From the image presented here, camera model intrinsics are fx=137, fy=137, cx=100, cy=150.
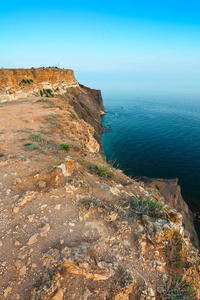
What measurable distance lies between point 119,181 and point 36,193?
417 cm

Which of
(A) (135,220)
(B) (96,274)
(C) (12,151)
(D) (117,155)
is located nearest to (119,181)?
(A) (135,220)

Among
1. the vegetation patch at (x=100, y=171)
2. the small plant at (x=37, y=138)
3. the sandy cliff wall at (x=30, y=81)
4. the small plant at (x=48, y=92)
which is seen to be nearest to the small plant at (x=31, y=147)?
the small plant at (x=37, y=138)

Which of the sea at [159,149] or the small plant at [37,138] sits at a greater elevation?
the small plant at [37,138]

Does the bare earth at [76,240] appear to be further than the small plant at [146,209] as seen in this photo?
No

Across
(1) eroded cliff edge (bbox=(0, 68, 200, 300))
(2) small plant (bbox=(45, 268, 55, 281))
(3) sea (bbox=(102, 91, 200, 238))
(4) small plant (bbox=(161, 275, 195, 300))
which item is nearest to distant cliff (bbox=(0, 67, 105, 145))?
(3) sea (bbox=(102, 91, 200, 238))

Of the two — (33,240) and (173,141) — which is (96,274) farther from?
(173,141)

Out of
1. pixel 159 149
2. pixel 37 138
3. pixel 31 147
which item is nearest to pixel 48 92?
pixel 159 149

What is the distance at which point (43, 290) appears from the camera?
112 inches

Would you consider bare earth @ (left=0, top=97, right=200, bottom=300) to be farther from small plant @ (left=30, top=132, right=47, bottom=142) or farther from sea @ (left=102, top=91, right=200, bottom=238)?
sea @ (left=102, top=91, right=200, bottom=238)

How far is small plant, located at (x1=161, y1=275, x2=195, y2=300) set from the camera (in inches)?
128

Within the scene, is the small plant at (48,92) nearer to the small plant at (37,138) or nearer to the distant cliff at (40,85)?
the distant cliff at (40,85)

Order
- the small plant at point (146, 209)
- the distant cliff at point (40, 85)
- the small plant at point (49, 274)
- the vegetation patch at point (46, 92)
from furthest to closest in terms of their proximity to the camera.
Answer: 1. the vegetation patch at point (46, 92)
2. the distant cliff at point (40, 85)
3. the small plant at point (146, 209)
4. the small plant at point (49, 274)

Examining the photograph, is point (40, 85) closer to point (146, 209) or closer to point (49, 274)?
point (146, 209)

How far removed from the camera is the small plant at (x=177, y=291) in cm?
325
